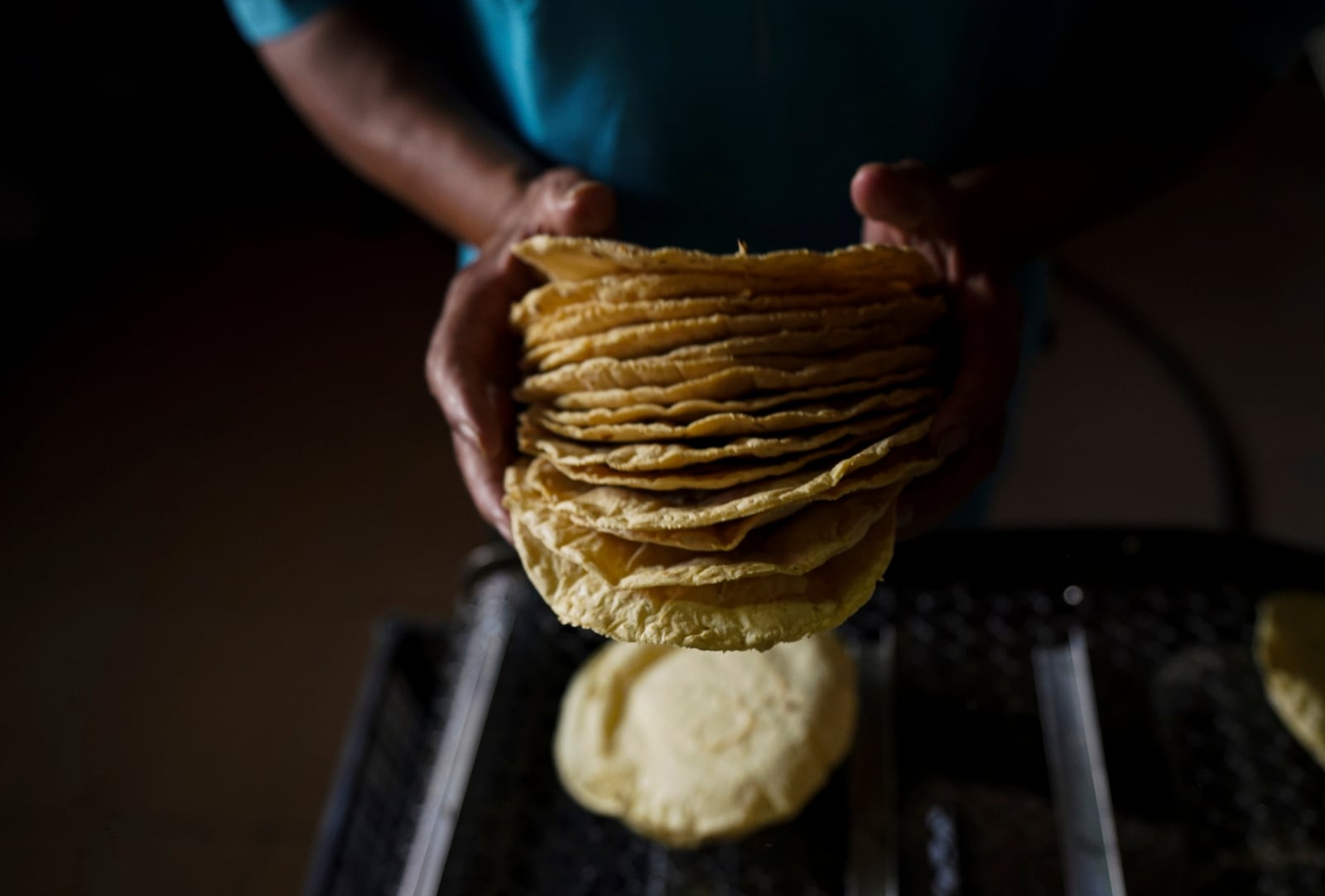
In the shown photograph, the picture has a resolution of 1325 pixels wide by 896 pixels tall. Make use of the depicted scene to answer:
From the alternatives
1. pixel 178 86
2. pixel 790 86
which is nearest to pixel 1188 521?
pixel 790 86

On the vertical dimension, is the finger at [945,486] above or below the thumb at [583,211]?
below

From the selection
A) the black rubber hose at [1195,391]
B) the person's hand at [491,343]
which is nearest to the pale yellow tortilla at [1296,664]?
the person's hand at [491,343]

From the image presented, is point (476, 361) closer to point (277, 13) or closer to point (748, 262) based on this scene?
point (748, 262)

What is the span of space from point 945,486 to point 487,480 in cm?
34

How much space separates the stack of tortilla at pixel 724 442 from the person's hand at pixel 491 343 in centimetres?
5

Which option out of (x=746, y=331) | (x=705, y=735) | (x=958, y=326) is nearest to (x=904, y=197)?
(x=958, y=326)

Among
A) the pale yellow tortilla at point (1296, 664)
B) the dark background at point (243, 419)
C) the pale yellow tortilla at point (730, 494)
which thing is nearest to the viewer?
the pale yellow tortilla at point (730, 494)

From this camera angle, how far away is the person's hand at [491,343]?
2.37 feet

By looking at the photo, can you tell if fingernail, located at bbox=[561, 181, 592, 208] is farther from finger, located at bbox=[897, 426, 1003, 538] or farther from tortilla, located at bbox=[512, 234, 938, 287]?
finger, located at bbox=[897, 426, 1003, 538]

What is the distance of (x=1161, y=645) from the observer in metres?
1.07

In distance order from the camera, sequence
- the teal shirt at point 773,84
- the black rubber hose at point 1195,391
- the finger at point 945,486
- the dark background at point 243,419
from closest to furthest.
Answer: the finger at point 945,486, the teal shirt at point 773,84, the dark background at point 243,419, the black rubber hose at point 1195,391

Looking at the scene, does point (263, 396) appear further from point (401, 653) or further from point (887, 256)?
point (887, 256)

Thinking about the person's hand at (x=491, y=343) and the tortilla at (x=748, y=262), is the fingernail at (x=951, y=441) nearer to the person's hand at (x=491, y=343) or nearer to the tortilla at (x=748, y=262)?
the tortilla at (x=748, y=262)

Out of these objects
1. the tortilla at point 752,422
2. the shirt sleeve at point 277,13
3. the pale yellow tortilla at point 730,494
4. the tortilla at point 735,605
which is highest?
the shirt sleeve at point 277,13
